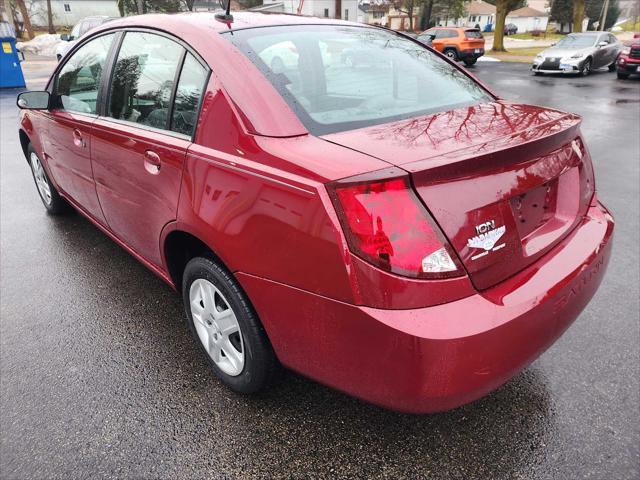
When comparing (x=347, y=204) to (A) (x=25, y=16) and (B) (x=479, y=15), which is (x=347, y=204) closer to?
(A) (x=25, y=16)

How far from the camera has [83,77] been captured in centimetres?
319

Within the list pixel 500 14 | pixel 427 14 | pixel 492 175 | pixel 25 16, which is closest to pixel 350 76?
pixel 492 175

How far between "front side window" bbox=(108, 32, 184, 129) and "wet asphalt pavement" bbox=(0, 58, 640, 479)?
4.04 feet

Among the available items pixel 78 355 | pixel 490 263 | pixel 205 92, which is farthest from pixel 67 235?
pixel 490 263

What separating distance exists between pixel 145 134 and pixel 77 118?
3.41 ft

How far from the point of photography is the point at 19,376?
245cm

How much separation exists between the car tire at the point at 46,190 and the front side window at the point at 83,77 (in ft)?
3.36

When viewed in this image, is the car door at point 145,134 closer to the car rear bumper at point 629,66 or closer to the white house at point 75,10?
the car rear bumper at point 629,66

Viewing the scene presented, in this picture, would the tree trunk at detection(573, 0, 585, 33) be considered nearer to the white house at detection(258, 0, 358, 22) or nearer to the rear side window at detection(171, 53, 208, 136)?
the white house at detection(258, 0, 358, 22)

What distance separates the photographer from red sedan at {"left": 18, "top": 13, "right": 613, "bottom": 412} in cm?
148

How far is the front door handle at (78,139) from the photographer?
3.02 metres

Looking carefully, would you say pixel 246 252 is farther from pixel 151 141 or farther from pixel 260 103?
pixel 151 141


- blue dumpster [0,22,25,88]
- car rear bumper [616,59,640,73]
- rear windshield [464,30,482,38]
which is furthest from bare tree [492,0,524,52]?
blue dumpster [0,22,25,88]

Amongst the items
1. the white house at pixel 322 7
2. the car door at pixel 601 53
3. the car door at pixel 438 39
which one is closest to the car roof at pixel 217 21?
the car door at pixel 601 53
